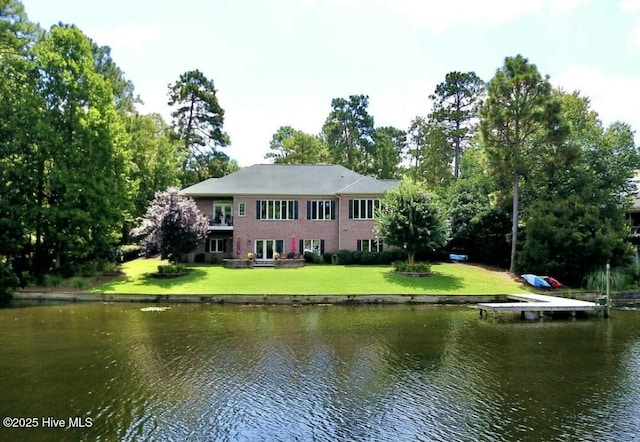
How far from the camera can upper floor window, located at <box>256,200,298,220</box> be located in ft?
125

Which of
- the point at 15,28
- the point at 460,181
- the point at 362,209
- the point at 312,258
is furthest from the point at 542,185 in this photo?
the point at 15,28

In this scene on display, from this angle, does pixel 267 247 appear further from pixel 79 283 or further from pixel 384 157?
pixel 384 157

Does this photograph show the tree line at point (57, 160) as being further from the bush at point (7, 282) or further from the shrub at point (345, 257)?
the shrub at point (345, 257)

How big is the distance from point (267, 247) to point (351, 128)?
106 ft

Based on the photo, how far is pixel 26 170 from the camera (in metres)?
29.0

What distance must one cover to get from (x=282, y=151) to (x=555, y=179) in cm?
4037

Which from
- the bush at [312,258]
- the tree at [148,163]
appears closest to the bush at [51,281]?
the tree at [148,163]

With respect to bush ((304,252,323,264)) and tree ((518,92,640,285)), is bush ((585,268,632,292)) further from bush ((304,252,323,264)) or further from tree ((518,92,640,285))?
bush ((304,252,323,264))

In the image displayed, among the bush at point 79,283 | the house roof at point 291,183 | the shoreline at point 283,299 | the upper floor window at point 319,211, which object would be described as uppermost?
the house roof at point 291,183

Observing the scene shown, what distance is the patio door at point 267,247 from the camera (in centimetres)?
3791

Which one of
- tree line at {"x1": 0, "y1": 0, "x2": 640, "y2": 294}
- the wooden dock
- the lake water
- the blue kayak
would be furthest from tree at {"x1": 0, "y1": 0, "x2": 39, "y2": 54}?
the blue kayak

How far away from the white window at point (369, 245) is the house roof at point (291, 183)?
13.0 ft

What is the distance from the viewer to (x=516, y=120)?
104 ft

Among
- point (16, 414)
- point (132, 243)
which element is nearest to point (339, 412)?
point (16, 414)
